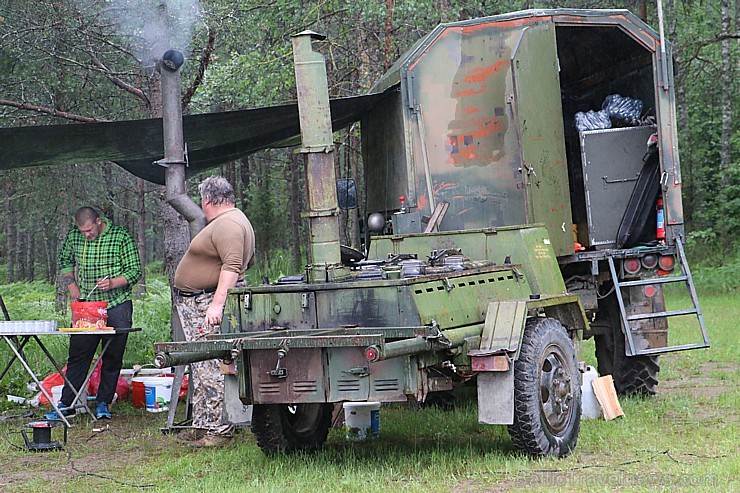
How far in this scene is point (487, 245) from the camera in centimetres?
689

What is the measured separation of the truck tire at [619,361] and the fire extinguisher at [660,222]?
0.66 m

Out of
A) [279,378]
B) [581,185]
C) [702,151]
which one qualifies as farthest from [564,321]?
[702,151]

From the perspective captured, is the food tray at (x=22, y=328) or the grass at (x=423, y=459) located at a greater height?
the food tray at (x=22, y=328)

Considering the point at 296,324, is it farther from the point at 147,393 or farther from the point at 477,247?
the point at 147,393

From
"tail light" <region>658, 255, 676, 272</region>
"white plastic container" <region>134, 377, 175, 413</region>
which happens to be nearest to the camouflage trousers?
"white plastic container" <region>134, 377, 175, 413</region>

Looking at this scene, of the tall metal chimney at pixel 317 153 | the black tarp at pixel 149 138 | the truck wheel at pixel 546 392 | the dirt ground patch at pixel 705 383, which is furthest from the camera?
A: the dirt ground patch at pixel 705 383

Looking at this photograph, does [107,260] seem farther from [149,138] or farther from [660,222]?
[660,222]

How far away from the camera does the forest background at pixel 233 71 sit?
33.2ft

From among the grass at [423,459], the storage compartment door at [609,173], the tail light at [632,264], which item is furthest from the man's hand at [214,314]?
the storage compartment door at [609,173]

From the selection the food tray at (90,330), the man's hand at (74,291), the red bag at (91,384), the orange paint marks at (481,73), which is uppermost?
the orange paint marks at (481,73)

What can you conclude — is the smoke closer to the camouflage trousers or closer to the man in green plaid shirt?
the man in green plaid shirt

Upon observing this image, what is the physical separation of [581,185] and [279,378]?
192 inches

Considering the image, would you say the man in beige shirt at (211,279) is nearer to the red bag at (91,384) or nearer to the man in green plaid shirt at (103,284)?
the man in green plaid shirt at (103,284)

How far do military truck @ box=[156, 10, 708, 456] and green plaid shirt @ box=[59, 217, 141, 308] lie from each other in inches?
72.9
